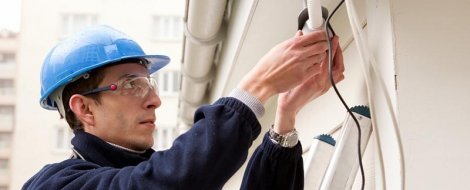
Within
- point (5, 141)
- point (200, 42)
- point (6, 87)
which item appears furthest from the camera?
point (6, 87)

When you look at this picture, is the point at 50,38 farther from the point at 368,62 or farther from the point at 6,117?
the point at 368,62

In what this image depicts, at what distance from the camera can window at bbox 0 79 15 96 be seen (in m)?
17.1

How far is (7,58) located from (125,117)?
18.5 metres

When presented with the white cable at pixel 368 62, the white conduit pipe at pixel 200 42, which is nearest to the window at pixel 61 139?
the white conduit pipe at pixel 200 42

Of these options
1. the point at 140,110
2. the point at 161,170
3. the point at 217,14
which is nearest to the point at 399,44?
the point at 161,170

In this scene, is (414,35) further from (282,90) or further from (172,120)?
(172,120)

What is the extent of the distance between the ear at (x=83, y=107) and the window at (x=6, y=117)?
17.0m

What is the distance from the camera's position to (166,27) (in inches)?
576

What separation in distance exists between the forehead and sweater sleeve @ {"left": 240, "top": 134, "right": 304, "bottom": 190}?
441 millimetres

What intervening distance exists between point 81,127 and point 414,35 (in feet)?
3.04

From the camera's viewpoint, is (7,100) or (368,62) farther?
(7,100)

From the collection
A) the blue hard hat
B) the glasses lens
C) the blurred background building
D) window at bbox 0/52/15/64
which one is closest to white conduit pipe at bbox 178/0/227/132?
the blurred background building

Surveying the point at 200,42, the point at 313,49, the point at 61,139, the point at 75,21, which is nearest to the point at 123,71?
the point at 313,49

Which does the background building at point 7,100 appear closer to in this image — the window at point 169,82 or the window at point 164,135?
the window at point 164,135
